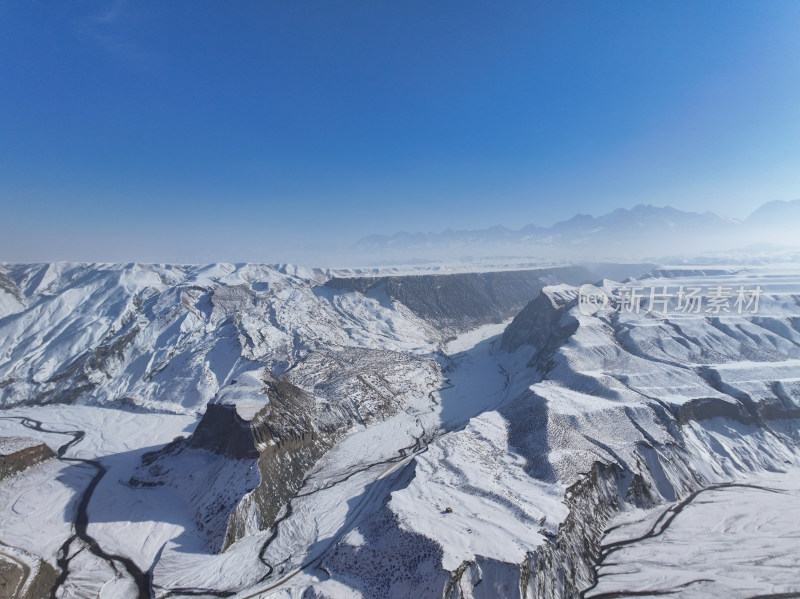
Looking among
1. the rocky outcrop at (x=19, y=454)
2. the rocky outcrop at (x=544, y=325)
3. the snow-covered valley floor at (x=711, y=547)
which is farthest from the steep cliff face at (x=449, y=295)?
the rocky outcrop at (x=19, y=454)

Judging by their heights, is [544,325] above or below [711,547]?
above

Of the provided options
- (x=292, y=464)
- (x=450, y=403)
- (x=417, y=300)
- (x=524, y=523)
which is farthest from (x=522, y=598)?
(x=417, y=300)

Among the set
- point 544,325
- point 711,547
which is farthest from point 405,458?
point 544,325

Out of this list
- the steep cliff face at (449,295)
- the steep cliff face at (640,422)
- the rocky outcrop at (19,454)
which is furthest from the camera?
the steep cliff face at (449,295)

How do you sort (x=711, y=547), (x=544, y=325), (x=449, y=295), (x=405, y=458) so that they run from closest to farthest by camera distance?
(x=711, y=547)
(x=405, y=458)
(x=544, y=325)
(x=449, y=295)

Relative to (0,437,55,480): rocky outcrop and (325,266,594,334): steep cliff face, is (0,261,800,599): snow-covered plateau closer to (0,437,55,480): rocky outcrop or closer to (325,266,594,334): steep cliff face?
(0,437,55,480): rocky outcrop

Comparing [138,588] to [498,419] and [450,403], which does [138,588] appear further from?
[450,403]

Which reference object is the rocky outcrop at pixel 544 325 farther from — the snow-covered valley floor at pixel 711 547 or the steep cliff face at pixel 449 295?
the snow-covered valley floor at pixel 711 547

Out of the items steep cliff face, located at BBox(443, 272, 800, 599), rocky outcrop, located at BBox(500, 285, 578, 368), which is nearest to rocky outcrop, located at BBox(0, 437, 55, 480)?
steep cliff face, located at BBox(443, 272, 800, 599)

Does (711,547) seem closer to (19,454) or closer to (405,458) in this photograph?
(405,458)
